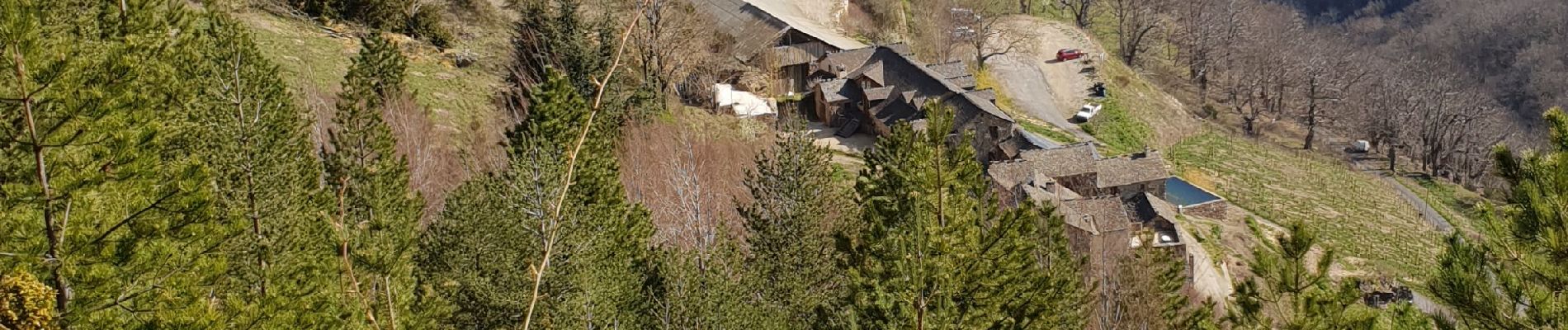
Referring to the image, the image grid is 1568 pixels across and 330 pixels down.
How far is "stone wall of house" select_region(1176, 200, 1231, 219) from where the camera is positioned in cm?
4534

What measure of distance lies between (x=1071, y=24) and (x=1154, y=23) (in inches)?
254

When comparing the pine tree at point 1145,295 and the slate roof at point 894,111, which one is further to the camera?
the slate roof at point 894,111

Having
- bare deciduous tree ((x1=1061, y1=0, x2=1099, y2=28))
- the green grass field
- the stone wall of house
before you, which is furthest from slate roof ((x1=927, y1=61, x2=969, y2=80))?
bare deciduous tree ((x1=1061, y1=0, x2=1099, y2=28))

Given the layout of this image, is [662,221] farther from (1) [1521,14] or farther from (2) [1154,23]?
(1) [1521,14]

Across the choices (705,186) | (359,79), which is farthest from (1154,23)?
(359,79)

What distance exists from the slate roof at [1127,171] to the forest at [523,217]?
479 centimetres

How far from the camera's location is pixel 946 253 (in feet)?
42.4

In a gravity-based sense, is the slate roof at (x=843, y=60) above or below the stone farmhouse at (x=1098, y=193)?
above

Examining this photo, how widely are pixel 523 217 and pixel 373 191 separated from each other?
3.51m

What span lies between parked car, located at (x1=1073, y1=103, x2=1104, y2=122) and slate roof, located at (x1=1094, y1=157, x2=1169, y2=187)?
51.1ft

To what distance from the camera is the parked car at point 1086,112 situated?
60.7 meters

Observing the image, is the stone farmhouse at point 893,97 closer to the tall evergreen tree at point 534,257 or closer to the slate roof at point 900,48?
the slate roof at point 900,48

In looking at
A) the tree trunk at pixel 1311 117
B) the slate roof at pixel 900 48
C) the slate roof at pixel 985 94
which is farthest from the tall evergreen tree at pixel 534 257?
the tree trunk at pixel 1311 117

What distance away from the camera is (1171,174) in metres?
53.5
